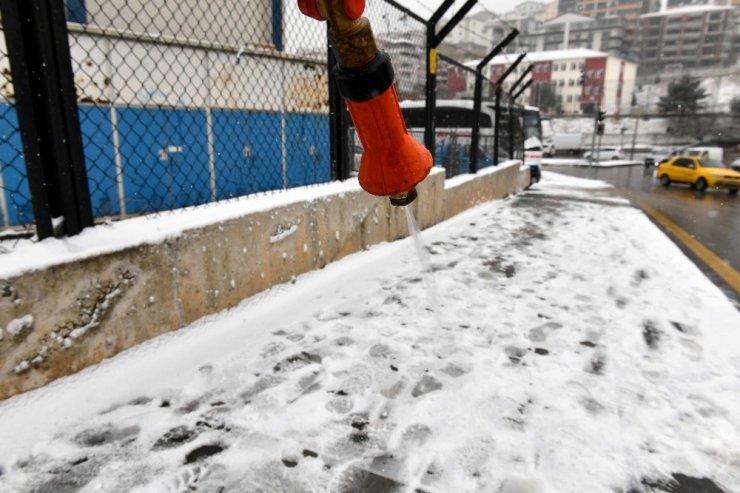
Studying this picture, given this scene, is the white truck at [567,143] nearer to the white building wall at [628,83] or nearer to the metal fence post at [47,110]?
the white building wall at [628,83]

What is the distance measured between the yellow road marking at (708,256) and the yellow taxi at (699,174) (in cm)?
902

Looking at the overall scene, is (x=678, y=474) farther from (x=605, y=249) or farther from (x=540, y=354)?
(x=605, y=249)

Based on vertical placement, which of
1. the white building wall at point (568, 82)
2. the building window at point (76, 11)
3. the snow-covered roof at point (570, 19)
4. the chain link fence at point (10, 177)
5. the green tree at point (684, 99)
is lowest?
the chain link fence at point (10, 177)

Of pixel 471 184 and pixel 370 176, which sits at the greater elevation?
pixel 370 176

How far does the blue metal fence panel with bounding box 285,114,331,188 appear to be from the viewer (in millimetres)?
5180

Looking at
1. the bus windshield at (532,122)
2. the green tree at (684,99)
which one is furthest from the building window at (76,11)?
the green tree at (684,99)

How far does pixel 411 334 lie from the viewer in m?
2.55

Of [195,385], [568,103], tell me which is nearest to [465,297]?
[195,385]

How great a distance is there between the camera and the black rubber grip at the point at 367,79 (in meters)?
1.07

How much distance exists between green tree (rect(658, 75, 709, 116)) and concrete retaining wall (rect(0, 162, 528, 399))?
63192 mm

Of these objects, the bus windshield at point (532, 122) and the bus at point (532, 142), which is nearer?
the bus at point (532, 142)

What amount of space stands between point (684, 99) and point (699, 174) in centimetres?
4997

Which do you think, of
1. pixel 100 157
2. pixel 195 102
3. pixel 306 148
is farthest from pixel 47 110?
pixel 306 148

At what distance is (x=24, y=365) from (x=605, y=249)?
501cm
